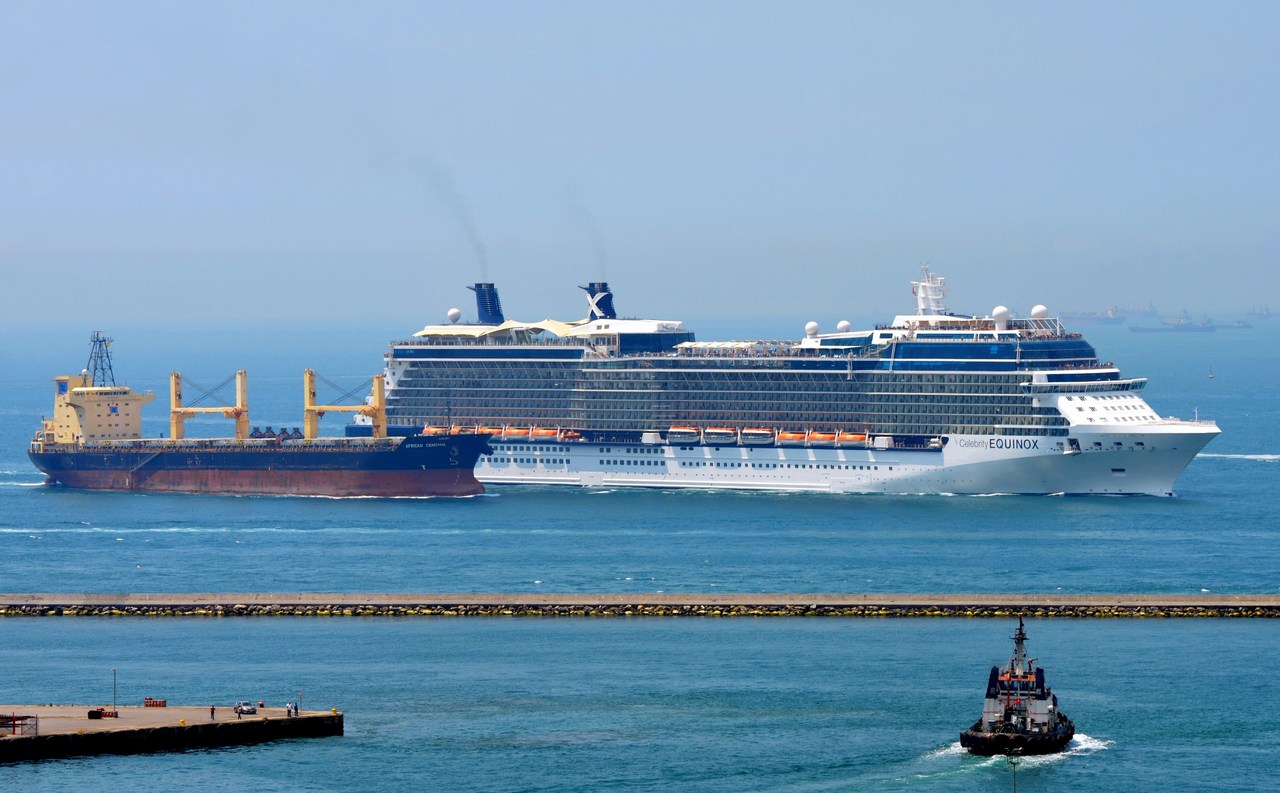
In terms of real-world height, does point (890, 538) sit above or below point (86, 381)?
below

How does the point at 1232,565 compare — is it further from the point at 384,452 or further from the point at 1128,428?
the point at 384,452

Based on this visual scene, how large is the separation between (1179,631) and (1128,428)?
105ft

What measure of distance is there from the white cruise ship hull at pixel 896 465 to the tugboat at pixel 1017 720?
44.7 m

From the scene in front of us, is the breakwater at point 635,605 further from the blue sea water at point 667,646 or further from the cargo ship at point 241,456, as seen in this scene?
the cargo ship at point 241,456

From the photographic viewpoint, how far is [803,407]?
105188 millimetres

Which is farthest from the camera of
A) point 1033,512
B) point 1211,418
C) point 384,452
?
point 1211,418

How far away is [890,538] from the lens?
8469 cm

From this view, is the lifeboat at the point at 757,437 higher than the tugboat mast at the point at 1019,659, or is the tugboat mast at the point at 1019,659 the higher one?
the lifeboat at the point at 757,437

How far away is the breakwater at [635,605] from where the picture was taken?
67938 millimetres

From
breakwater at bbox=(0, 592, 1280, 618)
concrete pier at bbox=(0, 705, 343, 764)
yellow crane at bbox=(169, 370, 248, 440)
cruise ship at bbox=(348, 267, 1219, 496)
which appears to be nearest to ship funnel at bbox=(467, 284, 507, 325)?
cruise ship at bbox=(348, 267, 1219, 496)

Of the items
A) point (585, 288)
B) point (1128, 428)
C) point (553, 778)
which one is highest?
point (585, 288)

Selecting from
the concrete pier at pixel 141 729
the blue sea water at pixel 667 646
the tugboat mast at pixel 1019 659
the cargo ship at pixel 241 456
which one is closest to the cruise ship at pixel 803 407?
the blue sea water at pixel 667 646

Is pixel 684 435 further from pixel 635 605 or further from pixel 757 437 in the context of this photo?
pixel 635 605

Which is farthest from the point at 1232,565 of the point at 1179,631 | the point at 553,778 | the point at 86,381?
the point at 86,381
